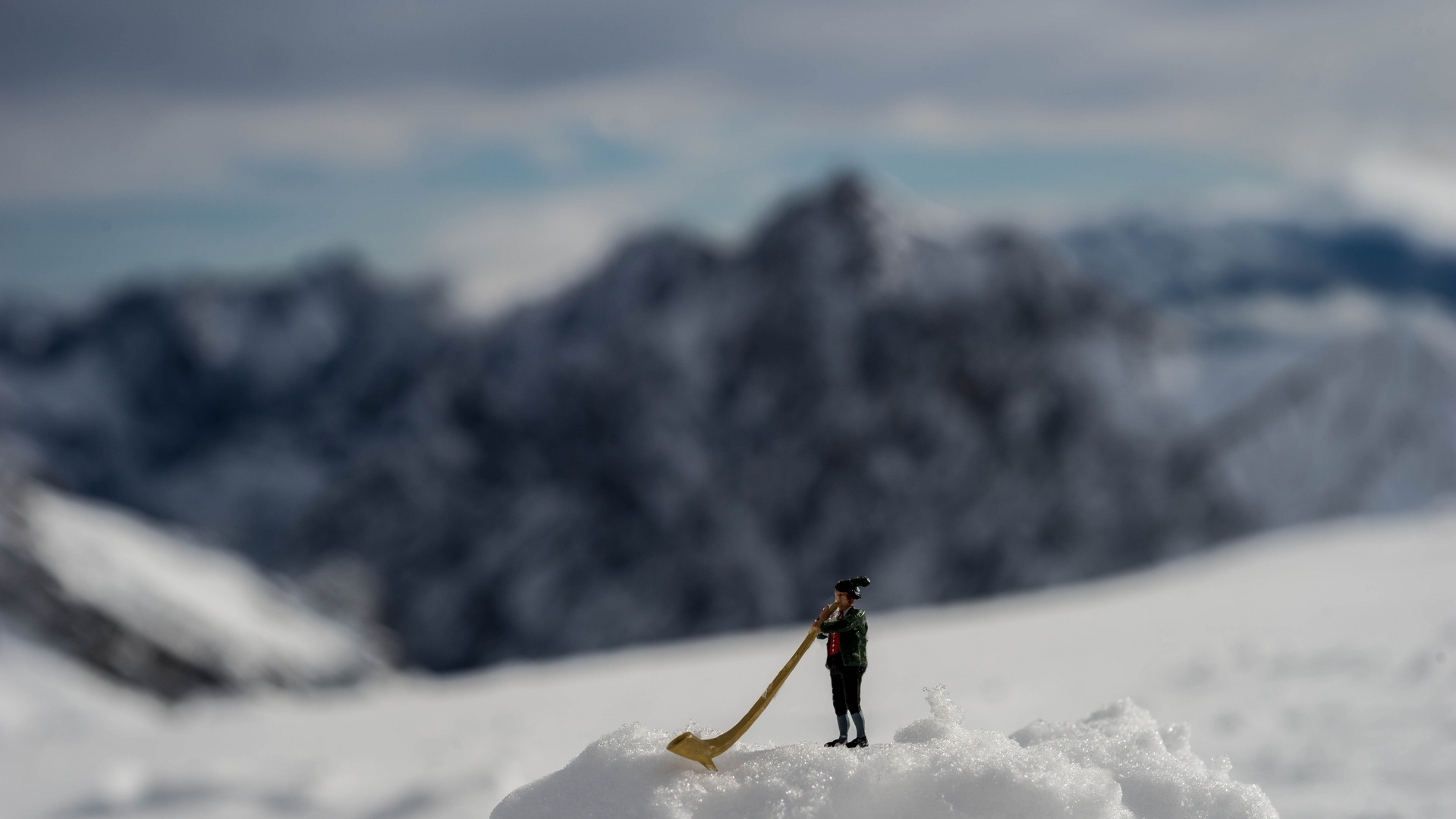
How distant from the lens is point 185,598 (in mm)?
33125

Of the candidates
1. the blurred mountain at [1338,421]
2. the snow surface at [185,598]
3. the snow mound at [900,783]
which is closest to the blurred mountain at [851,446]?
the blurred mountain at [1338,421]

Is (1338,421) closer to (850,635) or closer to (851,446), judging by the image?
(851,446)

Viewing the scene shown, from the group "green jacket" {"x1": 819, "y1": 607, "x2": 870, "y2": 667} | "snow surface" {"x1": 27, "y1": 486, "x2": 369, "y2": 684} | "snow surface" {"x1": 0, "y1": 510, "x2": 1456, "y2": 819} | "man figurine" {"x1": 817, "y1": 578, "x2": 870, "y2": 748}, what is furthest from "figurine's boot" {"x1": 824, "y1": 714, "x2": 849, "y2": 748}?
"snow surface" {"x1": 27, "y1": 486, "x2": 369, "y2": 684}

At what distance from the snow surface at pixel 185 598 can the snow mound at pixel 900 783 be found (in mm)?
29246

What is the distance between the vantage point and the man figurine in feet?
12.3

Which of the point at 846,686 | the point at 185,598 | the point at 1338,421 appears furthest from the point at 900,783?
the point at 1338,421

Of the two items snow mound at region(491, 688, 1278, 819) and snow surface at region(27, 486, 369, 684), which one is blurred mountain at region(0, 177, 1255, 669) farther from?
snow mound at region(491, 688, 1278, 819)

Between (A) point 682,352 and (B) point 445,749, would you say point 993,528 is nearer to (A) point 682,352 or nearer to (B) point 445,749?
(A) point 682,352

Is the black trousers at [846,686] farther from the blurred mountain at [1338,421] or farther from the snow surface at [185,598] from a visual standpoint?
the blurred mountain at [1338,421]

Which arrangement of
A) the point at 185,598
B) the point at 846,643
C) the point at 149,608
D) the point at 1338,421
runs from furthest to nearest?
1. the point at 1338,421
2. the point at 185,598
3. the point at 149,608
4. the point at 846,643

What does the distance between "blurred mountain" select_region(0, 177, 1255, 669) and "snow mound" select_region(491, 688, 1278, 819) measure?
10959cm

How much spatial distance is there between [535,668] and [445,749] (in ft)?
25.9

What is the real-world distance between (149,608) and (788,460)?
351ft

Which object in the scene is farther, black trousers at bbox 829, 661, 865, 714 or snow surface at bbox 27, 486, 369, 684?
snow surface at bbox 27, 486, 369, 684
